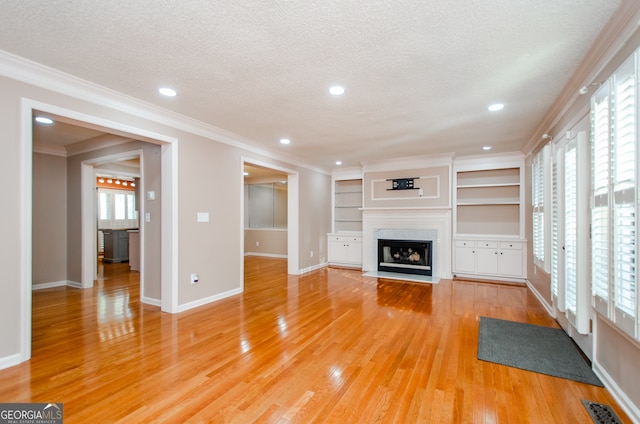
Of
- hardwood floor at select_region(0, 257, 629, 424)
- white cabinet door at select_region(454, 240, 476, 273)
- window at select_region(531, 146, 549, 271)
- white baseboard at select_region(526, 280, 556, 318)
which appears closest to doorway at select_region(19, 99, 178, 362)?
hardwood floor at select_region(0, 257, 629, 424)

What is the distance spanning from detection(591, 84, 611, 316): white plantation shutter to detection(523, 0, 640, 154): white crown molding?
261 mm

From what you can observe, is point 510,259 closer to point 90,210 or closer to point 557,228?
point 557,228

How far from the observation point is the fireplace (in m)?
5.99

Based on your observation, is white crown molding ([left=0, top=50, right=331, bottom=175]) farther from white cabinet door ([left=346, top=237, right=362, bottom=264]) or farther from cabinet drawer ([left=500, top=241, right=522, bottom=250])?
cabinet drawer ([left=500, top=241, right=522, bottom=250])

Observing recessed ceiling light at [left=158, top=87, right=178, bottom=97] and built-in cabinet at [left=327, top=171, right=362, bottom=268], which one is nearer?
recessed ceiling light at [left=158, top=87, right=178, bottom=97]

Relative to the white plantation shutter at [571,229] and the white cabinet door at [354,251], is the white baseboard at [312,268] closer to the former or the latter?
the white cabinet door at [354,251]

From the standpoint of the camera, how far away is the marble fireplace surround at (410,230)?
591 centimetres

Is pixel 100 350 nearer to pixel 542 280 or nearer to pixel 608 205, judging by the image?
pixel 608 205

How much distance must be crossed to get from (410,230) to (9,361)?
5.95 m

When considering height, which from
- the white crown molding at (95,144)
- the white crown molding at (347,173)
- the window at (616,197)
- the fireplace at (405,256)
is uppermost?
the white crown molding at (95,144)

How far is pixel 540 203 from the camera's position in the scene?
4.02 meters

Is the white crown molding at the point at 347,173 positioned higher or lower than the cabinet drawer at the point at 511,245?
higher

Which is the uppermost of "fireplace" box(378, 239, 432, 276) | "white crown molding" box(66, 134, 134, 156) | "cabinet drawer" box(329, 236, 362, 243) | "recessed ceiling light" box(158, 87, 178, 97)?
"recessed ceiling light" box(158, 87, 178, 97)

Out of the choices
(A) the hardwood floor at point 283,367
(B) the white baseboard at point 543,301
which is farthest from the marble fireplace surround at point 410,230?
(A) the hardwood floor at point 283,367
